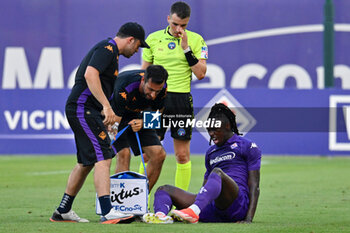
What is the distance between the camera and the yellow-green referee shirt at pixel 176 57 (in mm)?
9055

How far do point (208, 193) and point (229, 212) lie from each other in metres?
0.54

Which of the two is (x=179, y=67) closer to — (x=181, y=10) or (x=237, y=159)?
(x=181, y=10)

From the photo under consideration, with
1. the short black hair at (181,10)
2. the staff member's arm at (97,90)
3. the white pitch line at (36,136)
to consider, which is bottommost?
the white pitch line at (36,136)

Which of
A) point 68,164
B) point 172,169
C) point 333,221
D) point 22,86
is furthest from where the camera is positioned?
point 22,86

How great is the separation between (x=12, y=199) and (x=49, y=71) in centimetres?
861

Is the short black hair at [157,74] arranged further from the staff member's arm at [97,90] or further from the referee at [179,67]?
the referee at [179,67]

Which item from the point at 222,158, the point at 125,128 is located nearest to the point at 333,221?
the point at 222,158

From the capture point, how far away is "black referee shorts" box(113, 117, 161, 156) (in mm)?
8125

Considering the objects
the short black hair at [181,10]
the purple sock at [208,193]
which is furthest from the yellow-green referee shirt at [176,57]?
the purple sock at [208,193]

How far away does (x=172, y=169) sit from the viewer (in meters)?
14.4

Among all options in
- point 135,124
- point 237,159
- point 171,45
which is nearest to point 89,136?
point 135,124

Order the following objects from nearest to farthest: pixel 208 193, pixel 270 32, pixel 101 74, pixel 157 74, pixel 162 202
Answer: pixel 208 193
pixel 162 202
pixel 101 74
pixel 157 74
pixel 270 32

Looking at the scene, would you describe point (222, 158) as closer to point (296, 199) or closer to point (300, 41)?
point (296, 199)

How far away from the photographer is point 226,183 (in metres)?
6.80
